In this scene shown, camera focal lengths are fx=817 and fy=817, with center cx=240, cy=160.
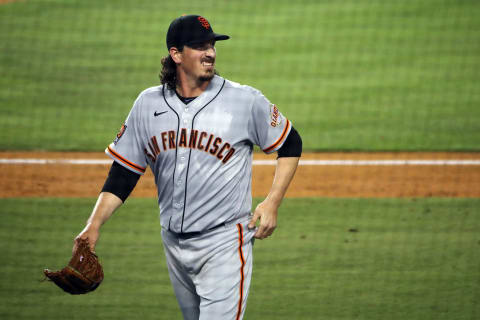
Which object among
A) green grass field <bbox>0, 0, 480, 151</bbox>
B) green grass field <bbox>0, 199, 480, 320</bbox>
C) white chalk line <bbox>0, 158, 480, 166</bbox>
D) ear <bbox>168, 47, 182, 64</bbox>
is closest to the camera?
ear <bbox>168, 47, 182, 64</bbox>

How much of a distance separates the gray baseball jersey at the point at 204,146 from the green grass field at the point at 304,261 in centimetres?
192

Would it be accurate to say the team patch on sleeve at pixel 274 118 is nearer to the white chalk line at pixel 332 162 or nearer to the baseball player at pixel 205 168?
the baseball player at pixel 205 168

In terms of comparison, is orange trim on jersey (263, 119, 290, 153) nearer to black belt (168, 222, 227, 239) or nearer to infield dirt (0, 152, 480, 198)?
black belt (168, 222, 227, 239)

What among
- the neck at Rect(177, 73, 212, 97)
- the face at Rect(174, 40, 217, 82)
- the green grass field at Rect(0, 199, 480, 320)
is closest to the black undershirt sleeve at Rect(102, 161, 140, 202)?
the neck at Rect(177, 73, 212, 97)

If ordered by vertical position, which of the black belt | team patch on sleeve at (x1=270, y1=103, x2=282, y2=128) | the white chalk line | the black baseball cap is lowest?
the white chalk line

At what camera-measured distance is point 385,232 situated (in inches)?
264

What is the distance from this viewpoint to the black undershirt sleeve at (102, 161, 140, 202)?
346 cm

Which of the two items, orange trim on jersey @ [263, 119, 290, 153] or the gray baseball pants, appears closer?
the gray baseball pants

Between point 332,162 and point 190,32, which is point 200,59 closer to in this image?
point 190,32

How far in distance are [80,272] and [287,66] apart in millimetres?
10570

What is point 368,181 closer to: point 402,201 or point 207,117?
point 402,201

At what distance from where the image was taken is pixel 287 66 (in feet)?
44.6

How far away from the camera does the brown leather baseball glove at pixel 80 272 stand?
3307 millimetres

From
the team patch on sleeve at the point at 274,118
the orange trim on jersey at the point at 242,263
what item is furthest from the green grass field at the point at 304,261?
the team patch on sleeve at the point at 274,118
